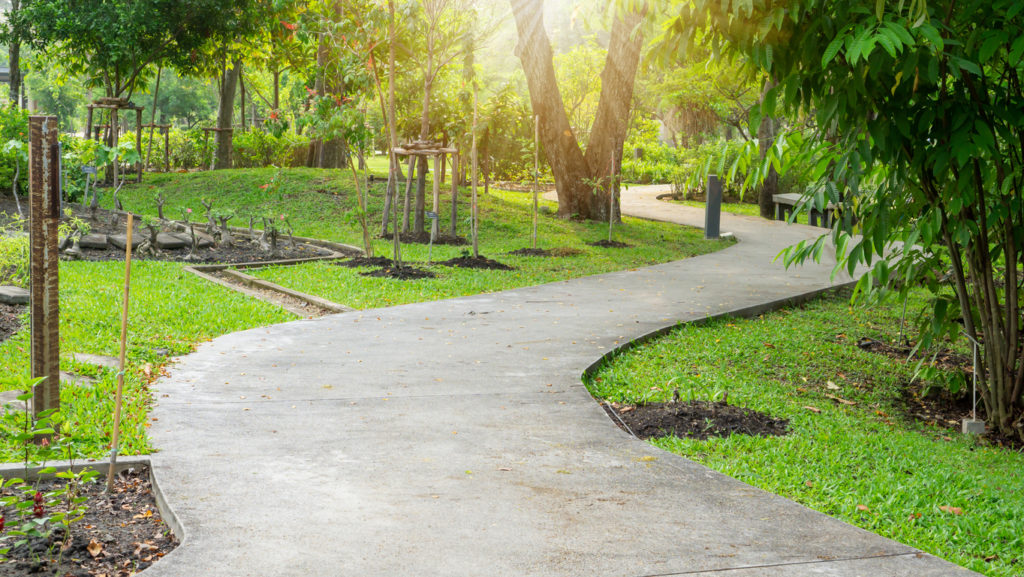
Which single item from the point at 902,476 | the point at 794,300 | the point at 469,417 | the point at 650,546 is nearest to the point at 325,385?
the point at 469,417

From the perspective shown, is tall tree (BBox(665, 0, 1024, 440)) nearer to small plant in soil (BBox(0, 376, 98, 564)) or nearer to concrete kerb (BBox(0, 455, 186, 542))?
concrete kerb (BBox(0, 455, 186, 542))

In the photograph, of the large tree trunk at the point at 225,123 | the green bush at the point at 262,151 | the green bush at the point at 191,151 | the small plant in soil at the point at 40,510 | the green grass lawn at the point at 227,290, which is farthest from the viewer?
the green bush at the point at 191,151

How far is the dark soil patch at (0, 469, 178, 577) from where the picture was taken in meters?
3.40

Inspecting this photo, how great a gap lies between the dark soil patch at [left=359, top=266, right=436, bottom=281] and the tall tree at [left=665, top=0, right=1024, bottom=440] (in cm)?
641

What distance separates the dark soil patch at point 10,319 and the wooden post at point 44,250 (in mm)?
3429

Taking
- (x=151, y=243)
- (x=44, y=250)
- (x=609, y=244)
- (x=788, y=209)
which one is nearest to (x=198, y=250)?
(x=151, y=243)

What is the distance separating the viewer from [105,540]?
3.71 metres

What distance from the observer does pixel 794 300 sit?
1137 centimetres

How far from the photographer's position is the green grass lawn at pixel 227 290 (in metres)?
5.93

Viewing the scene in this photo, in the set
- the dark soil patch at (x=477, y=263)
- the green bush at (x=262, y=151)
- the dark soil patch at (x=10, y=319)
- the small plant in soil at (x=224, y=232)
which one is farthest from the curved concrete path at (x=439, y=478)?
the green bush at (x=262, y=151)

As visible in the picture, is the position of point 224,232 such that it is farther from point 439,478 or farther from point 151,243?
point 439,478

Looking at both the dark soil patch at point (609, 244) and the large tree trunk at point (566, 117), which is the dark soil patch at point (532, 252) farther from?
the large tree trunk at point (566, 117)

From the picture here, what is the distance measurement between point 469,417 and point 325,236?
1192cm

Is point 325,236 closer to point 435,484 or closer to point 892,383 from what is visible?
point 892,383
